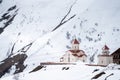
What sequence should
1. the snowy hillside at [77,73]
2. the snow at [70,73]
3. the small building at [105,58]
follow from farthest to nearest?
the small building at [105,58] < the snow at [70,73] < the snowy hillside at [77,73]

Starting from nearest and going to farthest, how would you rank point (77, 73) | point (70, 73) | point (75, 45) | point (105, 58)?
1. point (77, 73)
2. point (70, 73)
3. point (105, 58)
4. point (75, 45)

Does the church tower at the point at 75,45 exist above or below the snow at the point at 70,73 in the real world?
above

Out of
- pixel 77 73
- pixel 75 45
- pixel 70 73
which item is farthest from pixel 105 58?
pixel 77 73

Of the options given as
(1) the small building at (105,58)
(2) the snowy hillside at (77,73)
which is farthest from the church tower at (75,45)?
(2) the snowy hillside at (77,73)

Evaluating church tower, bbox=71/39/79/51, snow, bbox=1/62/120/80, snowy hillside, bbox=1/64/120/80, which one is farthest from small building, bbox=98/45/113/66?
church tower, bbox=71/39/79/51

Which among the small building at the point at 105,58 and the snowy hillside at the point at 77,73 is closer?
the snowy hillside at the point at 77,73

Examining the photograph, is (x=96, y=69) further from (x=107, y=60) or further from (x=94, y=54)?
(x=94, y=54)

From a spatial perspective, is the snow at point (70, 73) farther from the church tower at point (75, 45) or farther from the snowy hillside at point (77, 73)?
the church tower at point (75, 45)

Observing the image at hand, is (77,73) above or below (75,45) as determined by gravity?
below

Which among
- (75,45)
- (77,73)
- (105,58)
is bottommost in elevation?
(77,73)

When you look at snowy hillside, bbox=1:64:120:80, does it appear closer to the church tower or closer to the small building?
the small building

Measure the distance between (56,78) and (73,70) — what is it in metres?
8.59

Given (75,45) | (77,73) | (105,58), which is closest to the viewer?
(77,73)

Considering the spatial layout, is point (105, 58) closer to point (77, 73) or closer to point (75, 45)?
point (75, 45)
